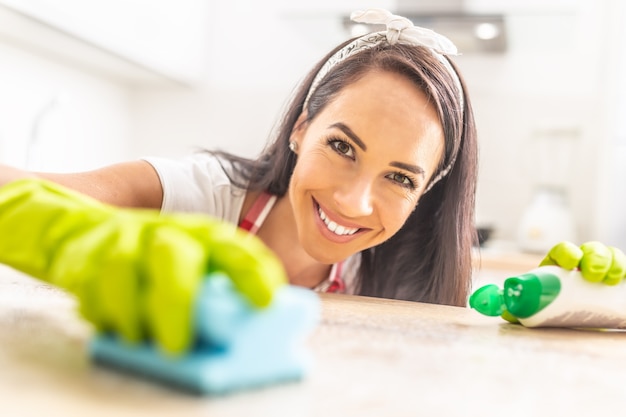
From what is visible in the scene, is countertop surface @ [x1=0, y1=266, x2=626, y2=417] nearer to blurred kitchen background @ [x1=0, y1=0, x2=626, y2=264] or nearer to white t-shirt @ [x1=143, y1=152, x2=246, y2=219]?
white t-shirt @ [x1=143, y1=152, x2=246, y2=219]

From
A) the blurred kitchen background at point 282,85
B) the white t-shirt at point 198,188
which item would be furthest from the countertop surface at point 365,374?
the blurred kitchen background at point 282,85

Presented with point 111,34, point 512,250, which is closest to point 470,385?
point 111,34

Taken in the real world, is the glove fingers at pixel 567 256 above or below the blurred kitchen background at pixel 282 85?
below

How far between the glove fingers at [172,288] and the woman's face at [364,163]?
0.71m

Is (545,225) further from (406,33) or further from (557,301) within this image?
(557,301)

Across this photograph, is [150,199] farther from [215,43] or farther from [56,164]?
[215,43]

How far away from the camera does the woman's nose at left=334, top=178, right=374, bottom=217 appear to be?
3.68 ft

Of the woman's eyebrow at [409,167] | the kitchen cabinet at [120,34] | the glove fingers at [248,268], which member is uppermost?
the kitchen cabinet at [120,34]

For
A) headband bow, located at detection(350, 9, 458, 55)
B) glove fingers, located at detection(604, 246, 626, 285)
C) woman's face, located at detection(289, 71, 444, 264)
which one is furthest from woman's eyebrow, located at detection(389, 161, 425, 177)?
glove fingers, located at detection(604, 246, 626, 285)

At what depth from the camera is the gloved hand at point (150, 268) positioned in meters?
0.41

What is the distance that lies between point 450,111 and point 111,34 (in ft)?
4.42

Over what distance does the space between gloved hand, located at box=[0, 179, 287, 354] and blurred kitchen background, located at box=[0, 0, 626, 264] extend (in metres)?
1.61

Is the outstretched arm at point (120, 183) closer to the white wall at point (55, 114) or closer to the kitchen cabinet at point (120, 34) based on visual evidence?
the kitchen cabinet at point (120, 34)

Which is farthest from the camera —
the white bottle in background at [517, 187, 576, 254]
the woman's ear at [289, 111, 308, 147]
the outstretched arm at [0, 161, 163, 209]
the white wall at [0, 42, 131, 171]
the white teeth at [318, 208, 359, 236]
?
the white bottle in background at [517, 187, 576, 254]
